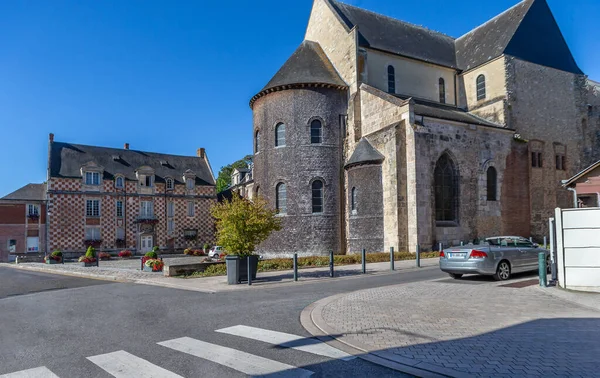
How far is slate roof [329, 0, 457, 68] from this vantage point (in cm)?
2636

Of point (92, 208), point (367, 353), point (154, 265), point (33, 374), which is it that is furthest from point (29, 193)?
point (367, 353)

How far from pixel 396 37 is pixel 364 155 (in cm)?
1048

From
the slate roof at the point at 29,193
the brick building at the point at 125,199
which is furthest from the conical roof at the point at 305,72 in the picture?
the slate roof at the point at 29,193

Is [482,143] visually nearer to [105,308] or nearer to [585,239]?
[585,239]

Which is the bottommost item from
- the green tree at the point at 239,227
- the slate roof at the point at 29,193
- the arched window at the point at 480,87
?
the green tree at the point at 239,227

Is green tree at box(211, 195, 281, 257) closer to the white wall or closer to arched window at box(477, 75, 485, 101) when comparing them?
the white wall

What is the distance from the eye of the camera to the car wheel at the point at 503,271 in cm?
1152

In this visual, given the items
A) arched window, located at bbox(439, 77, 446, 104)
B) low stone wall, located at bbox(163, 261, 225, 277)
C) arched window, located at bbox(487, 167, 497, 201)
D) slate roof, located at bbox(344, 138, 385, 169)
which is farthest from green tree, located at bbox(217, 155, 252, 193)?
low stone wall, located at bbox(163, 261, 225, 277)

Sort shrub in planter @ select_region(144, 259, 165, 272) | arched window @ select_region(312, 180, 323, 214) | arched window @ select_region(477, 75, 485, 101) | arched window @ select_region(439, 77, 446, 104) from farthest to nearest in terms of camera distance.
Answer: arched window @ select_region(439, 77, 446, 104)
arched window @ select_region(477, 75, 485, 101)
arched window @ select_region(312, 180, 323, 214)
shrub in planter @ select_region(144, 259, 165, 272)

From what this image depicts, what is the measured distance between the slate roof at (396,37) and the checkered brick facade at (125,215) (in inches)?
950

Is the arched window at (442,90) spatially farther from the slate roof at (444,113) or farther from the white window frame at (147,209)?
the white window frame at (147,209)

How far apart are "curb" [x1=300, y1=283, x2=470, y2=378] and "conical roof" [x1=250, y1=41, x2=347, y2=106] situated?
18295mm

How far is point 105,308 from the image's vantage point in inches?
356

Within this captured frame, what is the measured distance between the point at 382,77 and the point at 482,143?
23.6 feet
